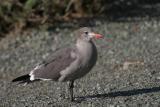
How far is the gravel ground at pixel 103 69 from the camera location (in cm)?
930

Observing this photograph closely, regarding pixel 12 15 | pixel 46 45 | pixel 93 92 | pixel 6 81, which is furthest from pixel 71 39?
pixel 93 92

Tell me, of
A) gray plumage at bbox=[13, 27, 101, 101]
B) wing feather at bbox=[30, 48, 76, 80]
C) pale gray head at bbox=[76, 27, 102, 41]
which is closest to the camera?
gray plumage at bbox=[13, 27, 101, 101]

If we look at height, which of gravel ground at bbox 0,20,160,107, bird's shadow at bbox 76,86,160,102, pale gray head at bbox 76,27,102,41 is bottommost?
bird's shadow at bbox 76,86,160,102

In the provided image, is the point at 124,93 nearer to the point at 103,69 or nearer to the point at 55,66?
the point at 55,66

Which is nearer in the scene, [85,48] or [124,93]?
[85,48]

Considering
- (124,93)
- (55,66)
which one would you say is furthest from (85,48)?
(124,93)

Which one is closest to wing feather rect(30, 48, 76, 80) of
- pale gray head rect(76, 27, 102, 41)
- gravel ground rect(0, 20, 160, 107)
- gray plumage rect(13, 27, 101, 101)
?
gray plumage rect(13, 27, 101, 101)

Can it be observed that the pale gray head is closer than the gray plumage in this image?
No

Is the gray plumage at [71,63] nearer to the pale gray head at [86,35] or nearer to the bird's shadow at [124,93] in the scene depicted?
the pale gray head at [86,35]

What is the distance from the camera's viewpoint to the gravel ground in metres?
9.30

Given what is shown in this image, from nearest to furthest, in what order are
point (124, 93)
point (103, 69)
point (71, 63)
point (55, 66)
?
point (71, 63)
point (55, 66)
point (124, 93)
point (103, 69)

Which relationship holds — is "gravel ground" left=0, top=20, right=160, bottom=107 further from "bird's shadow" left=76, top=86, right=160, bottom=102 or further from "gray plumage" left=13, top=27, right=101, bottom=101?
"gray plumage" left=13, top=27, right=101, bottom=101

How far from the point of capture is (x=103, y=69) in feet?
39.9

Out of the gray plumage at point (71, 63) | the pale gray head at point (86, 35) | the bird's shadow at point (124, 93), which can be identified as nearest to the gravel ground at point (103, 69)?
the bird's shadow at point (124, 93)
